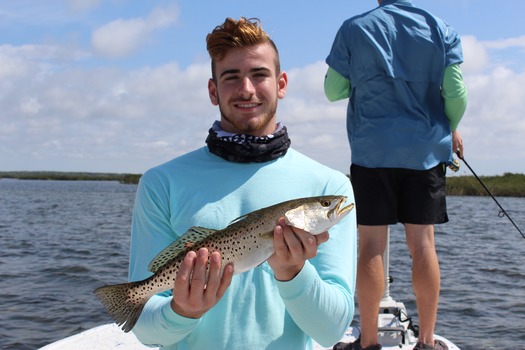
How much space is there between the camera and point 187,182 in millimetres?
2889

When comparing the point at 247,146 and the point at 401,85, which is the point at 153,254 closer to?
the point at 247,146

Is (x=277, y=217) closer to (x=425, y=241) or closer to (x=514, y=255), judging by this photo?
(x=425, y=241)

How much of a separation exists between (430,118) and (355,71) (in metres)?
0.69

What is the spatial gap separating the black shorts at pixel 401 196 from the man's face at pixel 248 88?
66.2 inches

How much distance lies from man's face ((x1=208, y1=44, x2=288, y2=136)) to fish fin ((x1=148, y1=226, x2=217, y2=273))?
67 centimetres

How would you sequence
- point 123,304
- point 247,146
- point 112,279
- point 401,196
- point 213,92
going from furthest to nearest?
point 112,279
point 401,196
point 213,92
point 247,146
point 123,304

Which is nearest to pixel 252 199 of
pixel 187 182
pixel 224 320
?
pixel 187 182

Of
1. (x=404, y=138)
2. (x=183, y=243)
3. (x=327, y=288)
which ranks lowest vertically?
(x=327, y=288)

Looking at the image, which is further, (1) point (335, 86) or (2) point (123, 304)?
(1) point (335, 86)

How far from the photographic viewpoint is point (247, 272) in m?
2.81

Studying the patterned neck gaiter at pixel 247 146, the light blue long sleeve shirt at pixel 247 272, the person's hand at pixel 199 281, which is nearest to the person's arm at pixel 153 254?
the light blue long sleeve shirt at pixel 247 272

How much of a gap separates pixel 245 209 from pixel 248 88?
0.60 metres

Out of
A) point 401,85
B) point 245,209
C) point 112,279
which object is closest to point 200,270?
point 245,209

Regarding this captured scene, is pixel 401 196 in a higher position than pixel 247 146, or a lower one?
lower
